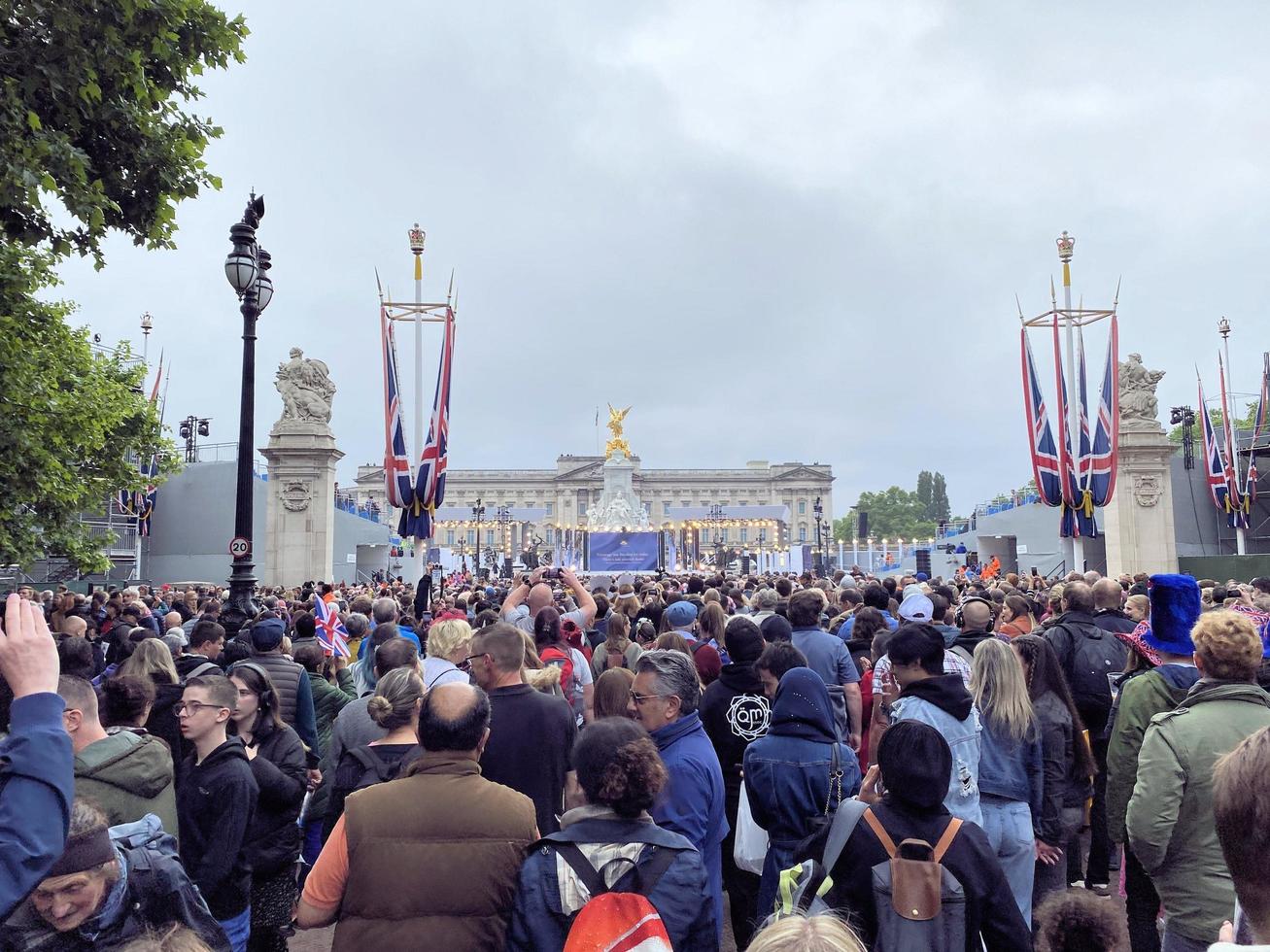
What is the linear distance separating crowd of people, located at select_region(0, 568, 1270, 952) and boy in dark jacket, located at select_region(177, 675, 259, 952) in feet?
0.04

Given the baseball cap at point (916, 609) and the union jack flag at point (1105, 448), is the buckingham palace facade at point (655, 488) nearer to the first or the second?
the union jack flag at point (1105, 448)

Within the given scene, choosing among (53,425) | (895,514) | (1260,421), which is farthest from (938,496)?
(53,425)

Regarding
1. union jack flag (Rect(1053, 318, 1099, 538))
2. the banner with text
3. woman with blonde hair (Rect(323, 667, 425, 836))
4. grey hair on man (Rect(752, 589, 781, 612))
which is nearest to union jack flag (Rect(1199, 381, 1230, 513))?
union jack flag (Rect(1053, 318, 1099, 538))

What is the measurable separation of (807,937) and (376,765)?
3.20m

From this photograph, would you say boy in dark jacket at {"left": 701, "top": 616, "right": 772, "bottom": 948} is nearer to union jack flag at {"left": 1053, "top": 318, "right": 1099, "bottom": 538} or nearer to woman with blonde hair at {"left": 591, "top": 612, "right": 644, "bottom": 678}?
woman with blonde hair at {"left": 591, "top": 612, "right": 644, "bottom": 678}

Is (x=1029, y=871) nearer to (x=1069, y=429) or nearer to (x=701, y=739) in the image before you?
(x=701, y=739)

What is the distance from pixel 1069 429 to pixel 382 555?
95.1 feet

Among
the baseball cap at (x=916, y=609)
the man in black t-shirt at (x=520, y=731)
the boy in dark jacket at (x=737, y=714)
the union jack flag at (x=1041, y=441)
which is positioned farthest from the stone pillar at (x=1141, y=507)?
the man in black t-shirt at (x=520, y=731)

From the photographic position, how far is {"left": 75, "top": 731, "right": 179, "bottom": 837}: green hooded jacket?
3.88m

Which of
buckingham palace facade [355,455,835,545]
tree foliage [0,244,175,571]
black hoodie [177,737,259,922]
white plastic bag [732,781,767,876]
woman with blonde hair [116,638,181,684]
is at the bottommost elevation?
white plastic bag [732,781,767,876]

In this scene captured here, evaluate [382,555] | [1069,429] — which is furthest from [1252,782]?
[382,555]

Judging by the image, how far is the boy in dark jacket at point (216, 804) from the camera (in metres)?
4.41

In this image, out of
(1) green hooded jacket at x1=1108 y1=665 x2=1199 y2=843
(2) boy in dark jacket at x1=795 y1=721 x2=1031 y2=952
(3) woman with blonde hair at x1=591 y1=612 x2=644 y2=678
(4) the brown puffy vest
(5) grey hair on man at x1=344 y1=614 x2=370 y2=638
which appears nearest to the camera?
(2) boy in dark jacket at x1=795 y1=721 x2=1031 y2=952

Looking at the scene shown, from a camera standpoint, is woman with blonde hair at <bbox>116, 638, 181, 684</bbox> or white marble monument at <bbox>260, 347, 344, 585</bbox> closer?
woman with blonde hair at <bbox>116, 638, 181, 684</bbox>
